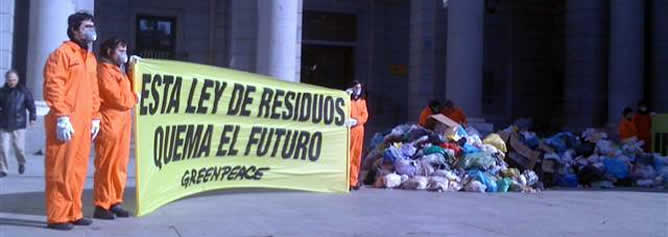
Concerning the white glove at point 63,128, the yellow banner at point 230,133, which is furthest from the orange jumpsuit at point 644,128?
the white glove at point 63,128

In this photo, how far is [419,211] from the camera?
891 centimetres

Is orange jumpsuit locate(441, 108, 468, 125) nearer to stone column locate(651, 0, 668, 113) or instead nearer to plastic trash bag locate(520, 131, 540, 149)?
plastic trash bag locate(520, 131, 540, 149)

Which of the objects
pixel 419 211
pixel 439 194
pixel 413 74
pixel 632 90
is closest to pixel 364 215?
pixel 419 211

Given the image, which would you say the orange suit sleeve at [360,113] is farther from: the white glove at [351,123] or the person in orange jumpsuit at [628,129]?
the person in orange jumpsuit at [628,129]

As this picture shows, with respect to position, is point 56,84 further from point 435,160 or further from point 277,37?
point 277,37

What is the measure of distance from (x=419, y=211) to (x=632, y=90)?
11.8 m

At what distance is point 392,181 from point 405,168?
0.31 metres

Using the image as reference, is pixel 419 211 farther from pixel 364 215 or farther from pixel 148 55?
pixel 148 55

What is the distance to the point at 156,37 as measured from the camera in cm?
1855

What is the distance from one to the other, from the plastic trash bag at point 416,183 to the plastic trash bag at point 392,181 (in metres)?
0.11

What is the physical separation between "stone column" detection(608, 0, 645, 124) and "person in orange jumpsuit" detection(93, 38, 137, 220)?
14156 mm

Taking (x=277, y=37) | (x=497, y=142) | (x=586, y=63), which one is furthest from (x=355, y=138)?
(x=586, y=63)

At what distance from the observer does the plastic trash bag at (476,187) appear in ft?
37.5

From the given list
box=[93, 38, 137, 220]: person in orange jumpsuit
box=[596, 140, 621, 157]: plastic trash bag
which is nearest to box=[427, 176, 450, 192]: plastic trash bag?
box=[596, 140, 621, 157]: plastic trash bag
